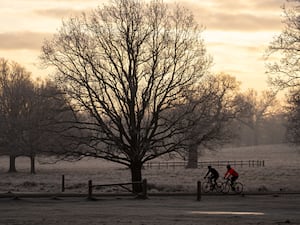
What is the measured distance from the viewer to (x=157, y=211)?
2500 centimetres

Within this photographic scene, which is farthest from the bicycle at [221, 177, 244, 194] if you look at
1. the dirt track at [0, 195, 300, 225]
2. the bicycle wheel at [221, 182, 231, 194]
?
the dirt track at [0, 195, 300, 225]

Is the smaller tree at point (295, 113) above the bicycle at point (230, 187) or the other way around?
above

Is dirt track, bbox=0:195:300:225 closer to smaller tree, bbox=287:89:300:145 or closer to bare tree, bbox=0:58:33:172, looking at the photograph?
smaller tree, bbox=287:89:300:145

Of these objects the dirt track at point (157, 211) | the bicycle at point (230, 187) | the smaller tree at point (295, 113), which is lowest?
the dirt track at point (157, 211)

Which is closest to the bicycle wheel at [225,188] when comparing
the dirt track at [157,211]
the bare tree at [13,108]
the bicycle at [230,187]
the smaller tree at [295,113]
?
the bicycle at [230,187]

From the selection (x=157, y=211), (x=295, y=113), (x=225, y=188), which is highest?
(x=295, y=113)

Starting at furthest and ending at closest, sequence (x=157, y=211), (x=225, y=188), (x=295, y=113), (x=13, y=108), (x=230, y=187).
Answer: (x=13, y=108) < (x=295, y=113) < (x=230, y=187) < (x=225, y=188) < (x=157, y=211)

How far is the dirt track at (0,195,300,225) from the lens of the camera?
2081 cm

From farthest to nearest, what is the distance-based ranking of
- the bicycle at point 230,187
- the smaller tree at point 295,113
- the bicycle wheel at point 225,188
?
the smaller tree at point 295,113
the bicycle wheel at point 225,188
the bicycle at point 230,187

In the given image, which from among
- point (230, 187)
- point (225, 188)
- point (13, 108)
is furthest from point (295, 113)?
point (13, 108)

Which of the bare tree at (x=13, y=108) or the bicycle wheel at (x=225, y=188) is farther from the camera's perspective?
the bare tree at (x=13, y=108)

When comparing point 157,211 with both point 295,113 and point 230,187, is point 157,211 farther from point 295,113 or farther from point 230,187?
point 295,113

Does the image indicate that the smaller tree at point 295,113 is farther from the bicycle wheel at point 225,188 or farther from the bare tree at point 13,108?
the bare tree at point 13,108

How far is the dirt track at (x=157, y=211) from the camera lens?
20812 millimetres
